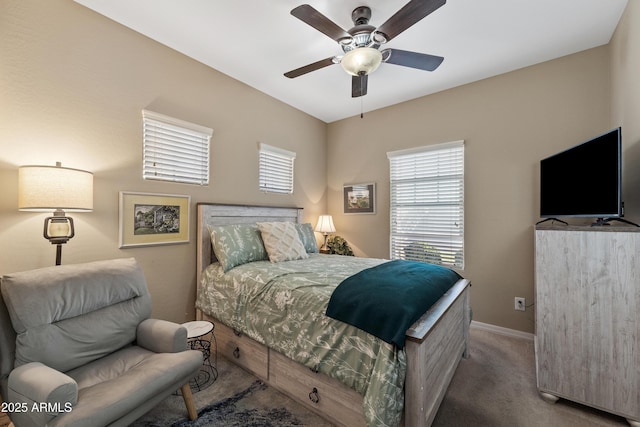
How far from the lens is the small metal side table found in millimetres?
1991

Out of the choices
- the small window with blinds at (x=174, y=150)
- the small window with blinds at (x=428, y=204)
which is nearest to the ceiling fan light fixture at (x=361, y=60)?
the small window with blinds at (x=174, y=150)

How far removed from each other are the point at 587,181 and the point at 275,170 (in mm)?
3192

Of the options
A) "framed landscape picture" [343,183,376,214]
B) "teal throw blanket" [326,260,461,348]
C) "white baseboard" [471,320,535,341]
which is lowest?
"white baseboard" [471,320,535,341]

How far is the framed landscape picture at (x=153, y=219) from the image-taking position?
7.43ft

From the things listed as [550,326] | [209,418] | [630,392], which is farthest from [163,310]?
[630,392]

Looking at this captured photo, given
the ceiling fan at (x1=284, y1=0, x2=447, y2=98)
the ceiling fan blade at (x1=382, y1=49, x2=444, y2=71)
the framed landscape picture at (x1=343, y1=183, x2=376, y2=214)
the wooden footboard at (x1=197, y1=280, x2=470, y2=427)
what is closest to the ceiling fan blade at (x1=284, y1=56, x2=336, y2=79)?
the ceiling fan at (x1=284, y1=0, x2=447, y2=98)

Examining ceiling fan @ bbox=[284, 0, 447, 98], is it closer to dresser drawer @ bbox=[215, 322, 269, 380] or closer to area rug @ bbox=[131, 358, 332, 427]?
dresser drawer @ bbox=[215, 322, 269, 380]

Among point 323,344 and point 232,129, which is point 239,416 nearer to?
point 323,344

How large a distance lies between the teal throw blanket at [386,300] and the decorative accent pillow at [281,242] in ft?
3.62

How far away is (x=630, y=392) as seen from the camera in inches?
63.4

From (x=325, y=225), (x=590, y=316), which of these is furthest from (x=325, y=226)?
(x=590, y=316)

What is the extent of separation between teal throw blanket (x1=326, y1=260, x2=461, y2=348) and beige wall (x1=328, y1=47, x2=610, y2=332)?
4.84 ft

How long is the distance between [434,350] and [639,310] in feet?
4.15

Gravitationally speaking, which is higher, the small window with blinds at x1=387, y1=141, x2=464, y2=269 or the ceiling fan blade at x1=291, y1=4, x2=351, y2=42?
the ceiling fan blade at x1=291, y1=4, x2=351, y2=42
